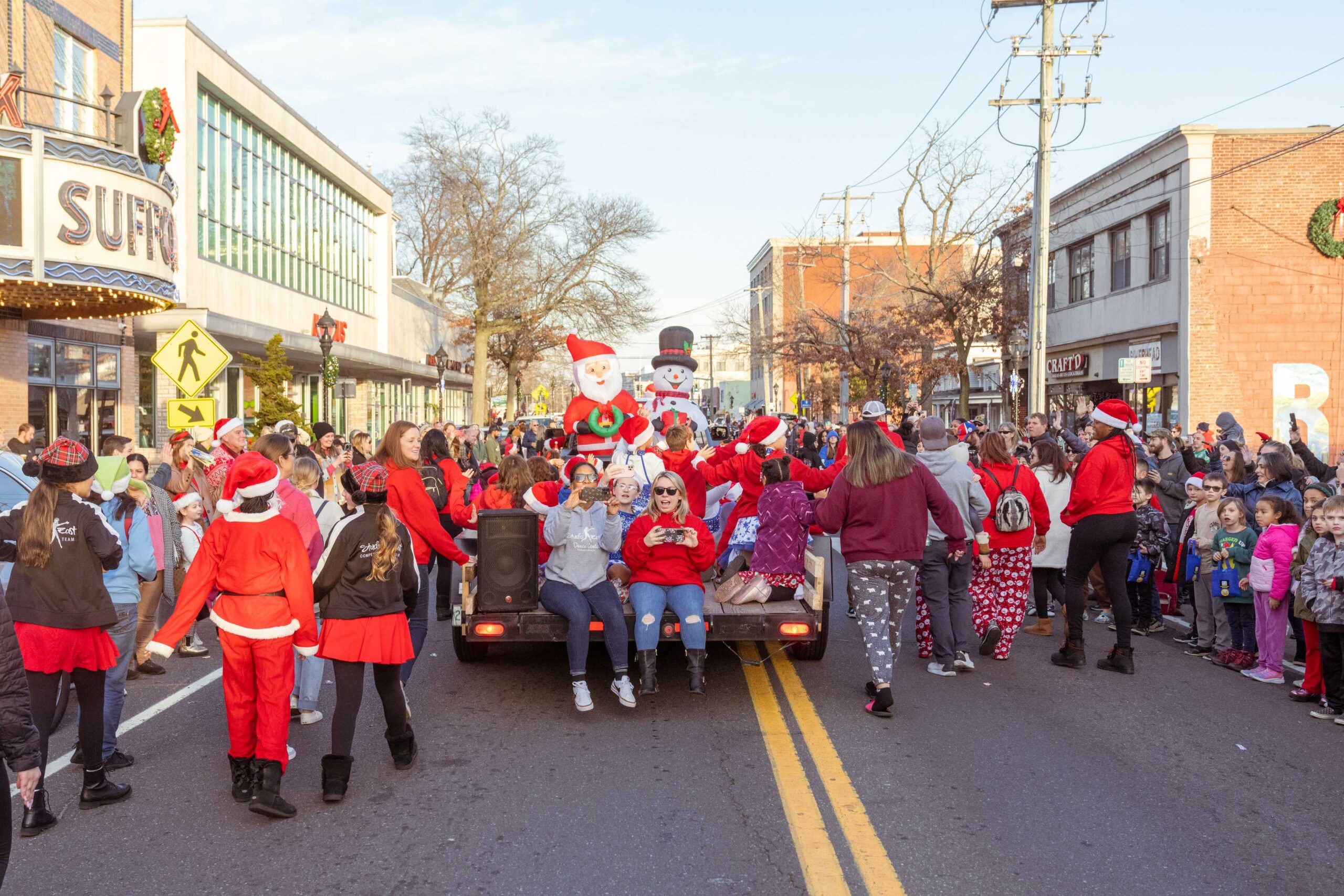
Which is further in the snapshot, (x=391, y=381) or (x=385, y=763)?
(x=391, y=381)

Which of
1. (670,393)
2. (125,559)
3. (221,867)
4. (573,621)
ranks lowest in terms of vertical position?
(221,867)

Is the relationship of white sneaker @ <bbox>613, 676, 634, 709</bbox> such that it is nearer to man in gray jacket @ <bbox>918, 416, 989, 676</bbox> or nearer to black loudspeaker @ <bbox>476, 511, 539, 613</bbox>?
black loudspeaker @ <bbox>476, 511, 539, 613</bbox>

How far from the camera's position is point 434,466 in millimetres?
8539

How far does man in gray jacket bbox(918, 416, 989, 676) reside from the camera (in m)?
7.55

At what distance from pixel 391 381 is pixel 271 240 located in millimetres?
16932

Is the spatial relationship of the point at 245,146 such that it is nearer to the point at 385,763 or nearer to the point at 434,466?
the point at 434,466

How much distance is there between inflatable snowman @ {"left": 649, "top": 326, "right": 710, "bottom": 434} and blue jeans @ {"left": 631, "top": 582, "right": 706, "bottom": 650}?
592 cm

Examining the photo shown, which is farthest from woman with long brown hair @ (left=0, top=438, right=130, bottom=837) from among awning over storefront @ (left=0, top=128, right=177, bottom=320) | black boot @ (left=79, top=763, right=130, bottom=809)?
awning over storefront @ (left=0, top=128, right=177, bottom=320)

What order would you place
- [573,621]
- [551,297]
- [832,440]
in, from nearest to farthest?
[573,621] → [832,440] → [551,297]

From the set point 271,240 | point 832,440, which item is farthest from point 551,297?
point 832,440

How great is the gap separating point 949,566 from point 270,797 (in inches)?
196

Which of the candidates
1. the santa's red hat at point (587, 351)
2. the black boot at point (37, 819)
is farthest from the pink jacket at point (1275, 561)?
the black boot at point (37, 819)

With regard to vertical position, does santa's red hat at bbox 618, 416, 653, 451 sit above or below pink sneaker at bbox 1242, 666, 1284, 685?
above

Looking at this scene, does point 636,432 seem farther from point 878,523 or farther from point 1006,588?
point 878,523
